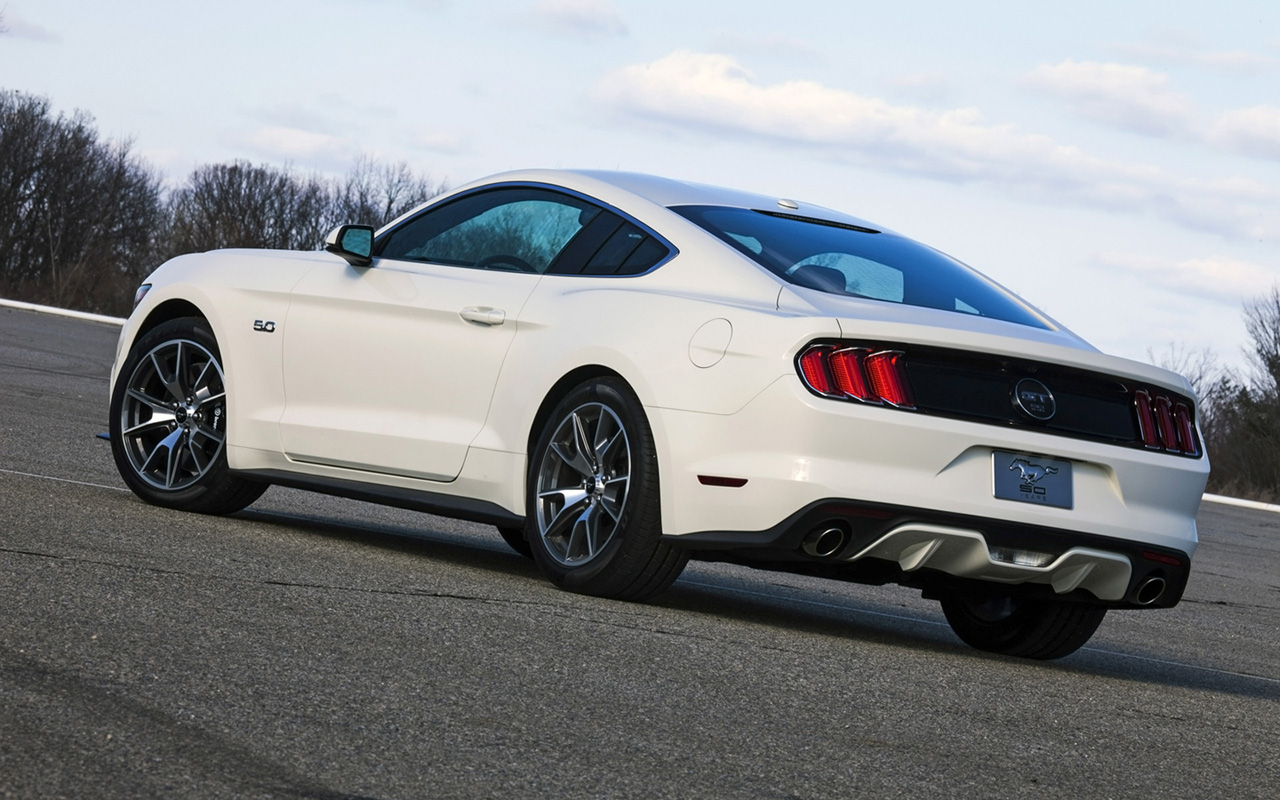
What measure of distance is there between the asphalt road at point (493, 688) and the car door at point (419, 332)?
0.47 m

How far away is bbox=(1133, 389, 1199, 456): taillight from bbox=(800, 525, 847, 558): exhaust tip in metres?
1.16

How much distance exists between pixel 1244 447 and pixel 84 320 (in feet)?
85.2

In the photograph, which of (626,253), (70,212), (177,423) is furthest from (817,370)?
(70,212)

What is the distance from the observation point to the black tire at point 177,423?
7.03 m

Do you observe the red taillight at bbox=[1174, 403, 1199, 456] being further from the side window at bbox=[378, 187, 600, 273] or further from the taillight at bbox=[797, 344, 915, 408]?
the side window at bbox=[378, 187, 600, 273]

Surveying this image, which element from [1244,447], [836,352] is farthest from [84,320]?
[836,352]

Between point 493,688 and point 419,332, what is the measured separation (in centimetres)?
264

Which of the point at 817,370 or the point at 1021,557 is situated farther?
the point at 1021,557

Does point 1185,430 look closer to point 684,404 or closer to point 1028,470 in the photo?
point 1028,470

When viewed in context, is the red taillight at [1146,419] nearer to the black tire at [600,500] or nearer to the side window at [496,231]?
the black tire at [600,500]

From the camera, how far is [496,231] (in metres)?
6.59

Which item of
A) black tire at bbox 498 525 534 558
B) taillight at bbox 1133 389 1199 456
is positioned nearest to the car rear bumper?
taillight at bbox 1133 389 1199 456

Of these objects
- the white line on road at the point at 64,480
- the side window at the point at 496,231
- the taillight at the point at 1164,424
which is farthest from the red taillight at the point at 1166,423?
the white line on road at the point at 64,480

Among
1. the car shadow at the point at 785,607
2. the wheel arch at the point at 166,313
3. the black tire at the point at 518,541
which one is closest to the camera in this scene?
the car shadow at the point at 785,607
